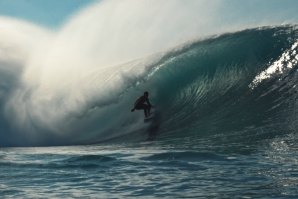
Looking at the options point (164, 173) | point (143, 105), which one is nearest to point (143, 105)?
point (143, 105)

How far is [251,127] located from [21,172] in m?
5.16

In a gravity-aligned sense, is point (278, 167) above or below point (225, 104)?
below

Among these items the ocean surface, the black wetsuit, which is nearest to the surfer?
the black wetsuit

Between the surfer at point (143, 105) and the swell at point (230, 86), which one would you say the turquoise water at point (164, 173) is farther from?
the surfer at point (143, 105)

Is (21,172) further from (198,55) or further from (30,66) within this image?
(30,66)

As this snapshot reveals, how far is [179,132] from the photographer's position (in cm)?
1164

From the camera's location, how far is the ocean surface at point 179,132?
19.7 ft

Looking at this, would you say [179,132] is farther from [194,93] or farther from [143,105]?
[194,93]

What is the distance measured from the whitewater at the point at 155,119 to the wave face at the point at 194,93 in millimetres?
40

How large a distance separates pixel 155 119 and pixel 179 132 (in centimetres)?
168

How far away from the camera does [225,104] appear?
12906 mm

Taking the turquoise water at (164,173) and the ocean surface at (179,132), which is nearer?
the turquoise water at (164,173)

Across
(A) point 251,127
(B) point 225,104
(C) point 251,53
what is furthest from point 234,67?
(A) point 251,127

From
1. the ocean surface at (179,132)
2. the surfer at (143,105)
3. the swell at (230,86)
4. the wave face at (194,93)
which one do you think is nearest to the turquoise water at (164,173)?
the ocean surface at (179,132)
